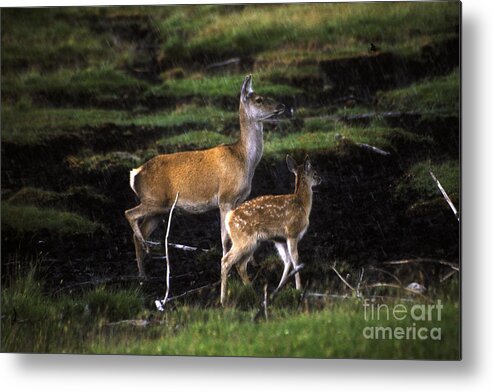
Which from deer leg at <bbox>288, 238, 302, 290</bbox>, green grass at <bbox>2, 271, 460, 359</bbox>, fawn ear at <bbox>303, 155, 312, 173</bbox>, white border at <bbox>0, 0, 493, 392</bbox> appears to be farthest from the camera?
fawn ear at <bbox>303, 155, 312, 173</bbox>

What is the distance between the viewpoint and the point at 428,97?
7.08 m

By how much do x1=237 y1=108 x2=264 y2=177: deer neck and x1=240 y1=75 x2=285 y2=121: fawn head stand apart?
29 millimetres

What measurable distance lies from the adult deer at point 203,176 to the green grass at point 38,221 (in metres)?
0.35

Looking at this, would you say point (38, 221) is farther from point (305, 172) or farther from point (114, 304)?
point (305, 172)

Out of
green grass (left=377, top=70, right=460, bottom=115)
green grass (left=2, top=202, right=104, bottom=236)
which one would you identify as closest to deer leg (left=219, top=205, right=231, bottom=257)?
green grass (left=2, top=202, right=104, bottom=236)

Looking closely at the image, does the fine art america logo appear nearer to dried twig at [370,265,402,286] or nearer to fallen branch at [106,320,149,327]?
dried twig at [370,265,402,286]

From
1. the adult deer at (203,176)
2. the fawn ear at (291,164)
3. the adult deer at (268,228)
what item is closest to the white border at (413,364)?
the adult deer at (268,228)

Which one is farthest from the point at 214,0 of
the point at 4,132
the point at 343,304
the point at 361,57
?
the point at 343,304

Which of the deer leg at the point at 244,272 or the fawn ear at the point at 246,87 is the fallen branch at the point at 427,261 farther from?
the fawn ear at the point at 246,87

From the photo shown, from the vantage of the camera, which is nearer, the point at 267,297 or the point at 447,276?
the point at 447,276

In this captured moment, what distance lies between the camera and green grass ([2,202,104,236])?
7410 millimetres

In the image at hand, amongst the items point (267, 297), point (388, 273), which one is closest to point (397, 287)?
point (388, 273)

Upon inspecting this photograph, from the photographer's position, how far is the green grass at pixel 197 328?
7.04m

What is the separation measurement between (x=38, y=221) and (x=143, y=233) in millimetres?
691
